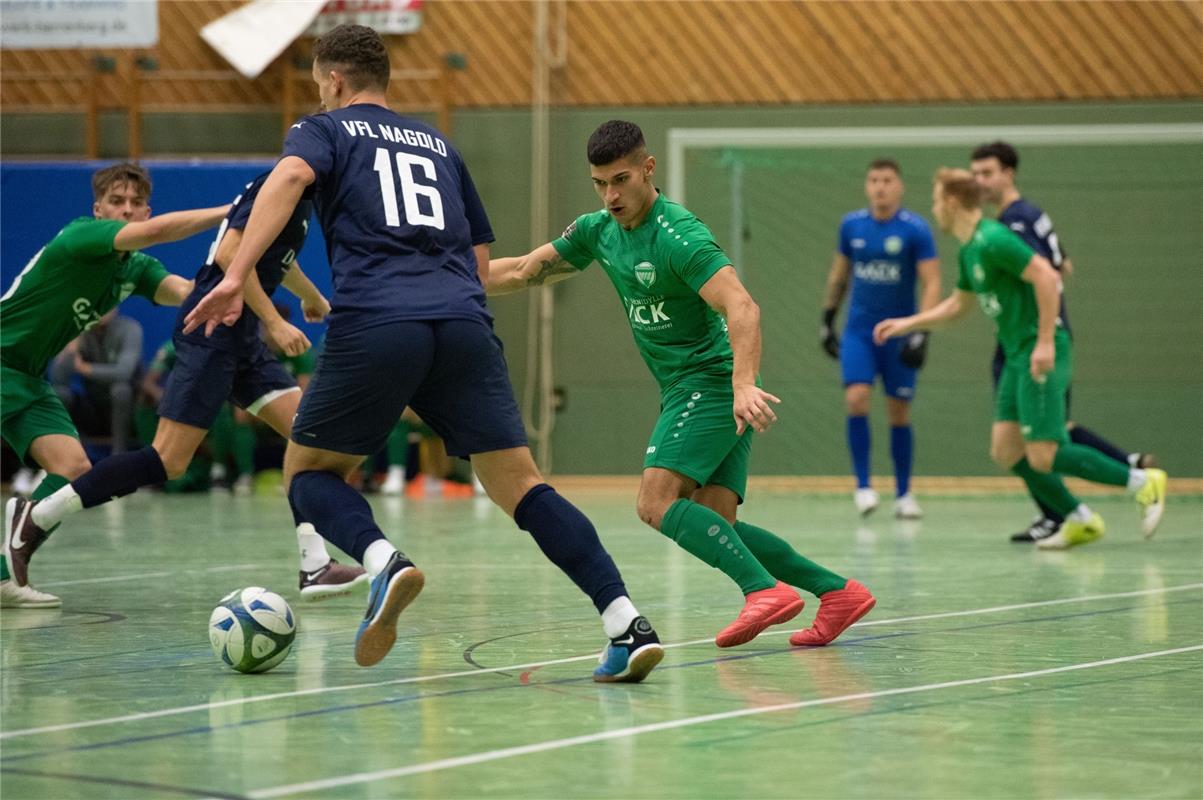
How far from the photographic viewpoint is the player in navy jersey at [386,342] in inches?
180

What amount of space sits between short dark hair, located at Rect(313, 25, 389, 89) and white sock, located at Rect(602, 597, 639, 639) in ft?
5.37

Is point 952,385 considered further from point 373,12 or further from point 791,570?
point 791,570

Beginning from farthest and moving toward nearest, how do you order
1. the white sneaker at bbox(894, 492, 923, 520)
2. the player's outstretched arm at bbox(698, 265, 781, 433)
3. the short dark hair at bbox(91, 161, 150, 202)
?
the white sneaker at bbox(894, 492, 923, 520) → the short dark hair at bbox(91, 161, 150, 202) → the player's outstretched arm at bbox(698, 265, 781, 433)

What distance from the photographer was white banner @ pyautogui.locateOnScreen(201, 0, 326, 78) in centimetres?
1596

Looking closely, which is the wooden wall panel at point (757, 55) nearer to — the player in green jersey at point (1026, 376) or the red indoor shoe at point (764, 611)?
the player in green jersey at point (1026, 376)

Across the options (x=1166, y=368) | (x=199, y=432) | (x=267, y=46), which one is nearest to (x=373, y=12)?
(x=267, y=46)

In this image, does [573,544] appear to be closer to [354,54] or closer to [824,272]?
[354,54]

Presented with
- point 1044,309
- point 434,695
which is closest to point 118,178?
point 434,695

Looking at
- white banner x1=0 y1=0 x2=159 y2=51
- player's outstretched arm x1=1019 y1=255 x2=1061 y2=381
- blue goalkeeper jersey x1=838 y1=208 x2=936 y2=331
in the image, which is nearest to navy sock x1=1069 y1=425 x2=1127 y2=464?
player's outstretched arm x1=1019 y1=255 x2=1061 y2=381

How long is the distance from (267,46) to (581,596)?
10417mm

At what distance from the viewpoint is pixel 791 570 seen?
18.2 feet

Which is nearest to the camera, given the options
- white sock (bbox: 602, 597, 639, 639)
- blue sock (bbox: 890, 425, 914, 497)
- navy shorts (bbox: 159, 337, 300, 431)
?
white sock (bbox: 602, 597, 639, 639)

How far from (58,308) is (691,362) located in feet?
9.85

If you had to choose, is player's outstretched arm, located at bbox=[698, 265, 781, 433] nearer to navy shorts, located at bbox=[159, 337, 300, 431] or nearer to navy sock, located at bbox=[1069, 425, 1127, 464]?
navy shorts, located at bbox=[159, 337, 300, 431]
